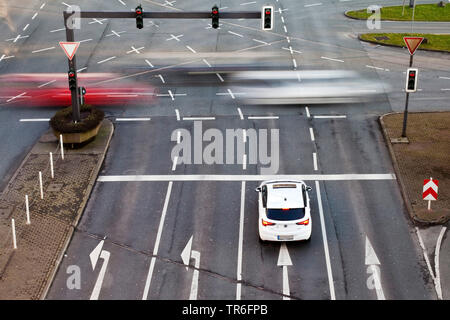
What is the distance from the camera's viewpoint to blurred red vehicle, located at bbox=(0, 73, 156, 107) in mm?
43688

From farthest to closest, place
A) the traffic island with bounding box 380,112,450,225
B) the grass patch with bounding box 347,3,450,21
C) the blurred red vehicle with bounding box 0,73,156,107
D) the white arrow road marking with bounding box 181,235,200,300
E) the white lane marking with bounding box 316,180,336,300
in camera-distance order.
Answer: the grass patch with bounding box 347,3,450,21
the blurred red vehicle with bounding box 0,73,156,107
the traffic island with bounding box 380,112,450,225
the white arrow road marking with bounding box 181,235,200,300
the white lane marking with bounding box 316,180,336,300

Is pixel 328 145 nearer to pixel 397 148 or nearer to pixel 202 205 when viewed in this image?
pixel 397 148

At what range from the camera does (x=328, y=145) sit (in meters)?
38.4

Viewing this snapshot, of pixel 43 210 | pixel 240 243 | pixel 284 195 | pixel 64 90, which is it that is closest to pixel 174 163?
pixel 43 210

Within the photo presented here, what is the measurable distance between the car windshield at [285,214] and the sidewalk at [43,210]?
Result: 7.83 meters

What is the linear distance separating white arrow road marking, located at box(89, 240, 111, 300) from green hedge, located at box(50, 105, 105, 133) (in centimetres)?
865

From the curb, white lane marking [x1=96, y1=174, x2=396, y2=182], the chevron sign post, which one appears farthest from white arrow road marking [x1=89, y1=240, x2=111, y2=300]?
the chevron sign post

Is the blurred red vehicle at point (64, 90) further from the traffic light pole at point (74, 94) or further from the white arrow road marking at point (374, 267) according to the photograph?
the white arrow road marking at point (374, 267)

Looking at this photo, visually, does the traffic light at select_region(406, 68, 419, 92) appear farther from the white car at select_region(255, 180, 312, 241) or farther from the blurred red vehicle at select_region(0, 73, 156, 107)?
the blurred red vehicle at select_region(0, 73, 156, 107)

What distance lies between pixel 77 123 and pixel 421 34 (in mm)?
27226

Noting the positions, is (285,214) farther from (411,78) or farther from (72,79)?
(72,79)

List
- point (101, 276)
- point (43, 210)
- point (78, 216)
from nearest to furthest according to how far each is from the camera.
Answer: point (101, 276) < point (78, 216) < point (43, 210)

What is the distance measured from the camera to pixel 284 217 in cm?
2967

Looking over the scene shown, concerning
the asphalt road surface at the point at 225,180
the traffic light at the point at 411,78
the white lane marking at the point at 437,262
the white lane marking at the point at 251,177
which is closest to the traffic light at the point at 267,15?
the asphalt road surface at the point at 225,180
